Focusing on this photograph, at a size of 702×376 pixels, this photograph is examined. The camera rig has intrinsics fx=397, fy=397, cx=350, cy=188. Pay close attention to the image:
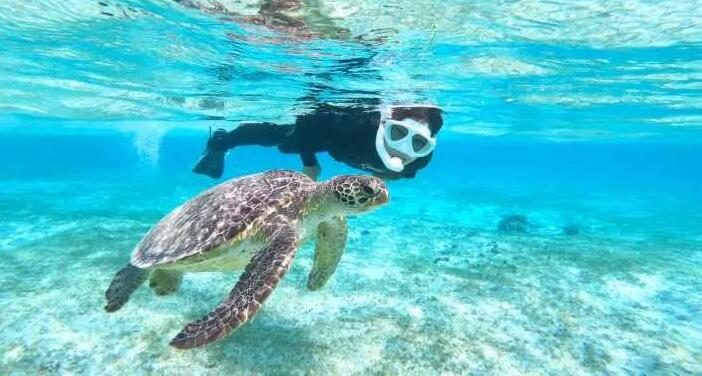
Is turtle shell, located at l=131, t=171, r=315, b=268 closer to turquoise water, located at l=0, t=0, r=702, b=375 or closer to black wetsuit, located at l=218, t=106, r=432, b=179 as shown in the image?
Answer: turquoise water, located at l=0, t=0, r=702, b=375

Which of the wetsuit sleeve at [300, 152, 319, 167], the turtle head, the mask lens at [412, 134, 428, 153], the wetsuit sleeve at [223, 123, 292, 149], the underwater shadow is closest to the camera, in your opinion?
the turtle head

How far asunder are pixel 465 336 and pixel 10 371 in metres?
5.70

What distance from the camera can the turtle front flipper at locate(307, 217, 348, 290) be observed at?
17.4 feet

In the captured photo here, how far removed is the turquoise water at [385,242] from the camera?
5215mm

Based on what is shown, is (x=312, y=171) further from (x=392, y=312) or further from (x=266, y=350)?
(x=266, y=350)

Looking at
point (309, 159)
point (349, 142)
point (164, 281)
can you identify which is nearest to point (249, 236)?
point (164, 281)

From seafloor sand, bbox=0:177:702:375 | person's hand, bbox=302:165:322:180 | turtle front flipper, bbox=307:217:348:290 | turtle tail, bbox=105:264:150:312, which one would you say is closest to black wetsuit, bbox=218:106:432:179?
person's hand, bbox=302:165:322:180

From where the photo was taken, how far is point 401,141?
7027 mm

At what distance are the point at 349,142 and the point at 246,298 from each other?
6.38 metres

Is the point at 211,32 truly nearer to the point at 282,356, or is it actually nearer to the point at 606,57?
the point at 282,356

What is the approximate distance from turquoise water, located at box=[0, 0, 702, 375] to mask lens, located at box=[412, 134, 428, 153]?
221 centimetres

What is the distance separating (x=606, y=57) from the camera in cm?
1020

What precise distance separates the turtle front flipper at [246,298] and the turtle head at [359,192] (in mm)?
662

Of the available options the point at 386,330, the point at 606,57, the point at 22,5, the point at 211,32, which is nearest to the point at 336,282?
the point at 386,330
